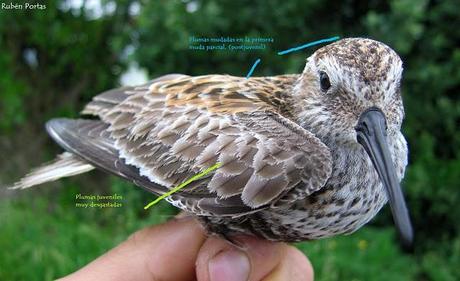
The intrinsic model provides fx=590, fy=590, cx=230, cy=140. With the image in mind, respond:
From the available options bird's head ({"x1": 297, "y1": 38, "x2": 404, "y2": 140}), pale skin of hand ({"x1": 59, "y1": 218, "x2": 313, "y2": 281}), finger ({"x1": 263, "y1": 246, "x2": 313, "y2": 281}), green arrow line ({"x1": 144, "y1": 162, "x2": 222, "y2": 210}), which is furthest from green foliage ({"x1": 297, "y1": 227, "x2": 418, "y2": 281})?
bird's head ({"x1": 297, "y1": 38, "x2": 404, "y2": 140})

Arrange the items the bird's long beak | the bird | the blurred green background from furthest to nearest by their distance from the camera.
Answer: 1. the blurred green background
2. the bird
3. the bird's long beak

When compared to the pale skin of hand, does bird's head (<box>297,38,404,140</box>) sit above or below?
above

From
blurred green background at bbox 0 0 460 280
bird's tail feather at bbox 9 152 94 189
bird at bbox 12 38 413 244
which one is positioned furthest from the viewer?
blurred green background at bbox 0 0 460 280

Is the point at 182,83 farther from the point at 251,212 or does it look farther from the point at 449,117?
the point at 449,117

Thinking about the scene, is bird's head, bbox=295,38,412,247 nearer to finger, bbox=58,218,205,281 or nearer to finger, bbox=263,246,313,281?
finger, bbox=263,246,313,281

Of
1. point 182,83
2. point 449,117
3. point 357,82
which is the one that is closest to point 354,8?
point 449,117

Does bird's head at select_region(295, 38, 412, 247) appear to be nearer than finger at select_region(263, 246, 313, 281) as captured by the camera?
Yes
